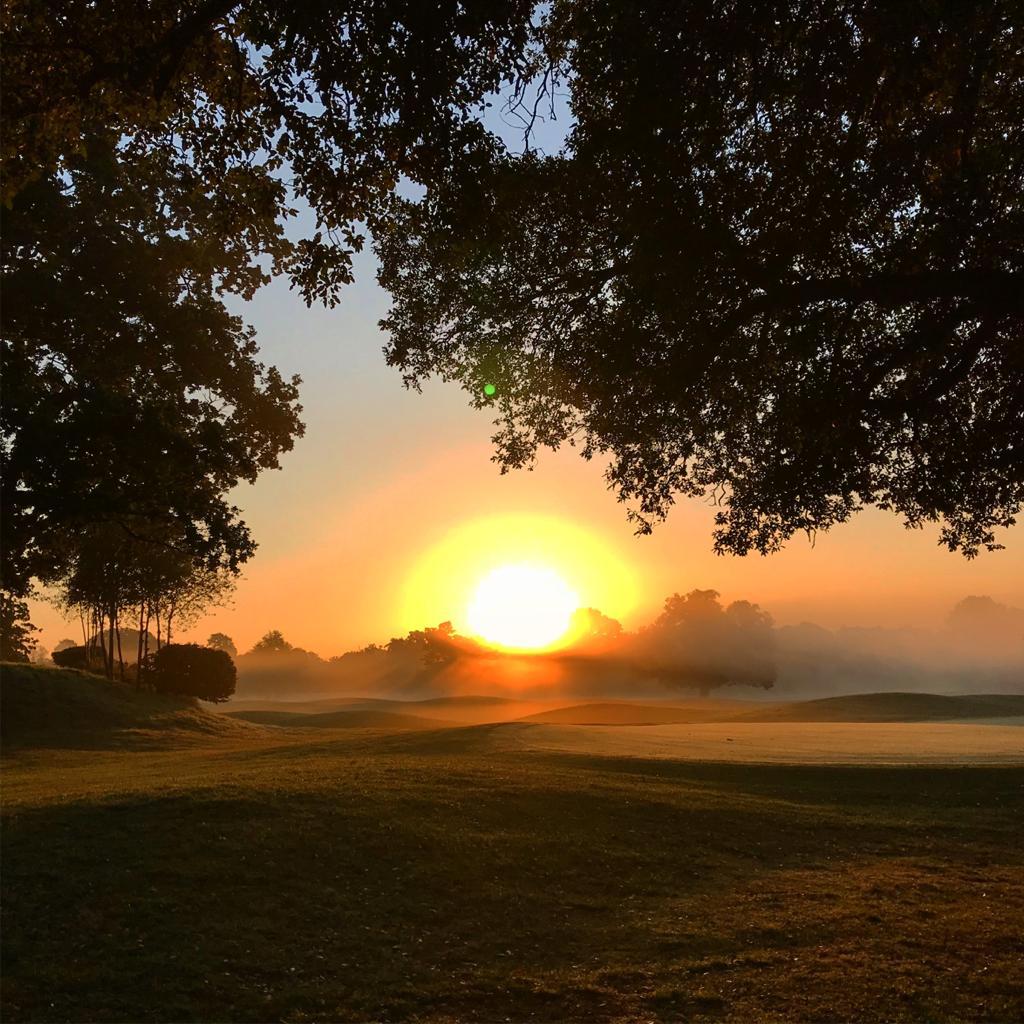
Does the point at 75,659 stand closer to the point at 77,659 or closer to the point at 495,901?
the point at 77,659

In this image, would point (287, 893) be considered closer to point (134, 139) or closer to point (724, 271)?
point (724, 271)

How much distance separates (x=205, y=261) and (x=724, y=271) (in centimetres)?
1510

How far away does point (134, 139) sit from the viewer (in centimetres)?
1365

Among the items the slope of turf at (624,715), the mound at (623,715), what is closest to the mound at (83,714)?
the slope of turf at (624,715)

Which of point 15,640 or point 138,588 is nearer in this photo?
point 138,588

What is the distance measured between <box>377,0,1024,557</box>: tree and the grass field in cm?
654

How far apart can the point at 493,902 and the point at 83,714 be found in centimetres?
3550

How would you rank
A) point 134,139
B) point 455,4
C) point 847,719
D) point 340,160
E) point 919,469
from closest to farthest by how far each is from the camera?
1. point 455,4
2. point 340,160
3. point 134,139
4. point 919,469
5. point 847,719

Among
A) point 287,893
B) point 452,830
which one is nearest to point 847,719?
point 452,830

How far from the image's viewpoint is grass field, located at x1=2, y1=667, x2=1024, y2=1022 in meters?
8.63

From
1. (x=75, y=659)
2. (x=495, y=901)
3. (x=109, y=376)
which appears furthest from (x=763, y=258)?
(x=75, y=659)

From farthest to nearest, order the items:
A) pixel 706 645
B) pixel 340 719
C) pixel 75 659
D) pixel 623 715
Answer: pixel 706 645 < pixel 623 715 < pixel 340 719 < pixel 75 659

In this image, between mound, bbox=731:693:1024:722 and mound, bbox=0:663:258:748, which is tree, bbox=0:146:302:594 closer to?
mound, bbox=0:663:258:748

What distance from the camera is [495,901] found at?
38.3 ft
